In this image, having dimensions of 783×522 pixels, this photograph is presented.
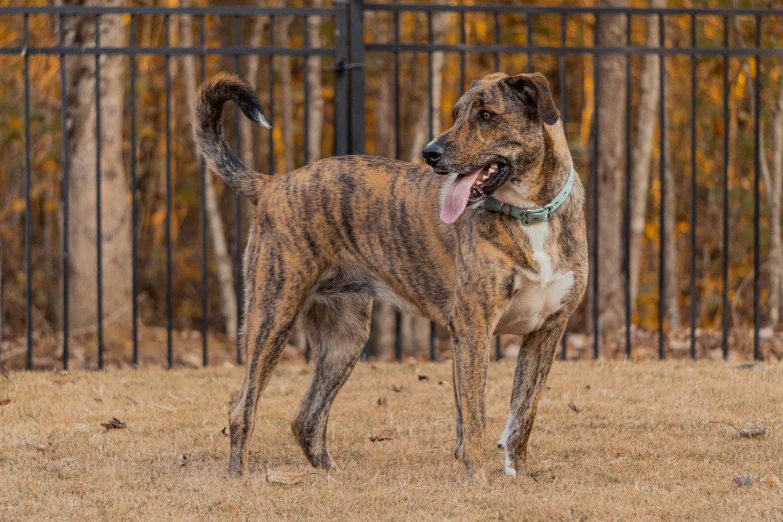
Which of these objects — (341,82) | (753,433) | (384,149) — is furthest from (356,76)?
(384,149)

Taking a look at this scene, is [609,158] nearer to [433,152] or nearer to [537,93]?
[537,93]

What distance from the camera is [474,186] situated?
429cm

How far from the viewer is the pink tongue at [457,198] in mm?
4211

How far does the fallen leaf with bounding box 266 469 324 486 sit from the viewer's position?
4464 millimetres

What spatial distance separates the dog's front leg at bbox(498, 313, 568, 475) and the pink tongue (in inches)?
28.6

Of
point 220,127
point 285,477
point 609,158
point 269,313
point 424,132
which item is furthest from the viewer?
point 424,132

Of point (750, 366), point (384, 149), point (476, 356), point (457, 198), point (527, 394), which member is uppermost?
point (457, 198)

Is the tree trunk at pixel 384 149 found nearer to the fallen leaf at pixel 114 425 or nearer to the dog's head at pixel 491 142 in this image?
the fallen leaf at pixel 114 425

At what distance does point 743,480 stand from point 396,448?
1611mm

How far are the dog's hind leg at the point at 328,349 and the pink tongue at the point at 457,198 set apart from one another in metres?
0.92

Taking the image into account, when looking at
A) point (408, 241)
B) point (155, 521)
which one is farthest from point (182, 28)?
point (155, 521)

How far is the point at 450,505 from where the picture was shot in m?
4.01

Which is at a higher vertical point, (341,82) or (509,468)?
(341,82)

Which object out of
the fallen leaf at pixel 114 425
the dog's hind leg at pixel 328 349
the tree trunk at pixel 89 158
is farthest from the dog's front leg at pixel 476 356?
the tree trunk at pixel 89 158
